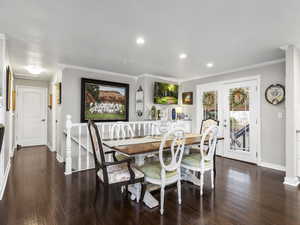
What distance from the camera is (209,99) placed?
507 centimetres

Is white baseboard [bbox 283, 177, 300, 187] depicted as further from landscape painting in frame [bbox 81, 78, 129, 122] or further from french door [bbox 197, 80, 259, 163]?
landscape painting in frame [bbox 81, 78, 129, 122]

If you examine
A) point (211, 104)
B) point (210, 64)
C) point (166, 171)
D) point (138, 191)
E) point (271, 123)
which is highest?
point (210, 64)

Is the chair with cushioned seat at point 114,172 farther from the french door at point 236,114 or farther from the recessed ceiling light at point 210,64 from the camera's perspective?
the french door at point 236,114

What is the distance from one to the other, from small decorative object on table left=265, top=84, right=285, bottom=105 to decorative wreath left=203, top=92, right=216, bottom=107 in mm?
1379

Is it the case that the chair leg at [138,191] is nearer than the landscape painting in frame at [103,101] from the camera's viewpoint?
Yes

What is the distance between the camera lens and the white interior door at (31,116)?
5.68 meters

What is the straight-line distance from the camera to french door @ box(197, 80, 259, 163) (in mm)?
4117

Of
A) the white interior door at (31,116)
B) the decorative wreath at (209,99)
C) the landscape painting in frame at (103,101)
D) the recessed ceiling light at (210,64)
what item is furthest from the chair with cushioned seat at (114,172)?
the white interior door at (31,116)

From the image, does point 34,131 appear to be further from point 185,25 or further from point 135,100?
point 185,25

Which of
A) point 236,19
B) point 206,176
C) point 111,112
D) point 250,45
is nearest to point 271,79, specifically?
point 250,45

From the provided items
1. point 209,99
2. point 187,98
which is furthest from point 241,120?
point 187,98

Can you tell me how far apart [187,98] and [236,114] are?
1.68 meters

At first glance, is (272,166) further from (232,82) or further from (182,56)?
(182,56)

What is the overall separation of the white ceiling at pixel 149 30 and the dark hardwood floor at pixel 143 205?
93.5 inches
